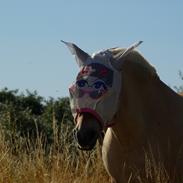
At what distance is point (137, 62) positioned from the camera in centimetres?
507

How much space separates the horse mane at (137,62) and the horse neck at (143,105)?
0.06 metres

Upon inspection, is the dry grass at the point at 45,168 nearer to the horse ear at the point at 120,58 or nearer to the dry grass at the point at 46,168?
the dry grass at the point at 46,168

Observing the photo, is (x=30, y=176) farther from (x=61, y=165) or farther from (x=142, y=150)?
(x=142, y=150)

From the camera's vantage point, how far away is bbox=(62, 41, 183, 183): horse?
15.4 feet

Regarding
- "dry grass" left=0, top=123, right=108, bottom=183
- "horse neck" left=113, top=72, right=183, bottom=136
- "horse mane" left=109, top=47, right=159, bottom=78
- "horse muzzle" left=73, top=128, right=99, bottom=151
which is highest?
"horse mane" left=109, top=47, right=159, bottom=78

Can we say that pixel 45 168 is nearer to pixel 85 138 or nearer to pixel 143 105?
pixel 143 105

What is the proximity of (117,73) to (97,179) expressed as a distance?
1.54 meters

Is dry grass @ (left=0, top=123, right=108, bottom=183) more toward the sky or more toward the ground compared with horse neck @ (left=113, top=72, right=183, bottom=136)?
more toward the ground

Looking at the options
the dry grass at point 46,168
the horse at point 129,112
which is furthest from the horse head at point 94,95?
the dry grass at point 46,168

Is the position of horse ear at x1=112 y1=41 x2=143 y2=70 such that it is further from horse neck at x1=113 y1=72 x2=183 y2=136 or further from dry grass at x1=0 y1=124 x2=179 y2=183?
dry grass at x1=0 y1=124 x2=179 y2=183

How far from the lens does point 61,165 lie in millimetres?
6086

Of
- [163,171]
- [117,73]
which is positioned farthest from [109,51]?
[163,171]

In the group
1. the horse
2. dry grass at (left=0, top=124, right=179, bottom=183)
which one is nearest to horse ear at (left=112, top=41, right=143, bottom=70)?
the horse

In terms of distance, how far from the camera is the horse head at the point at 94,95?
457 centimetres
